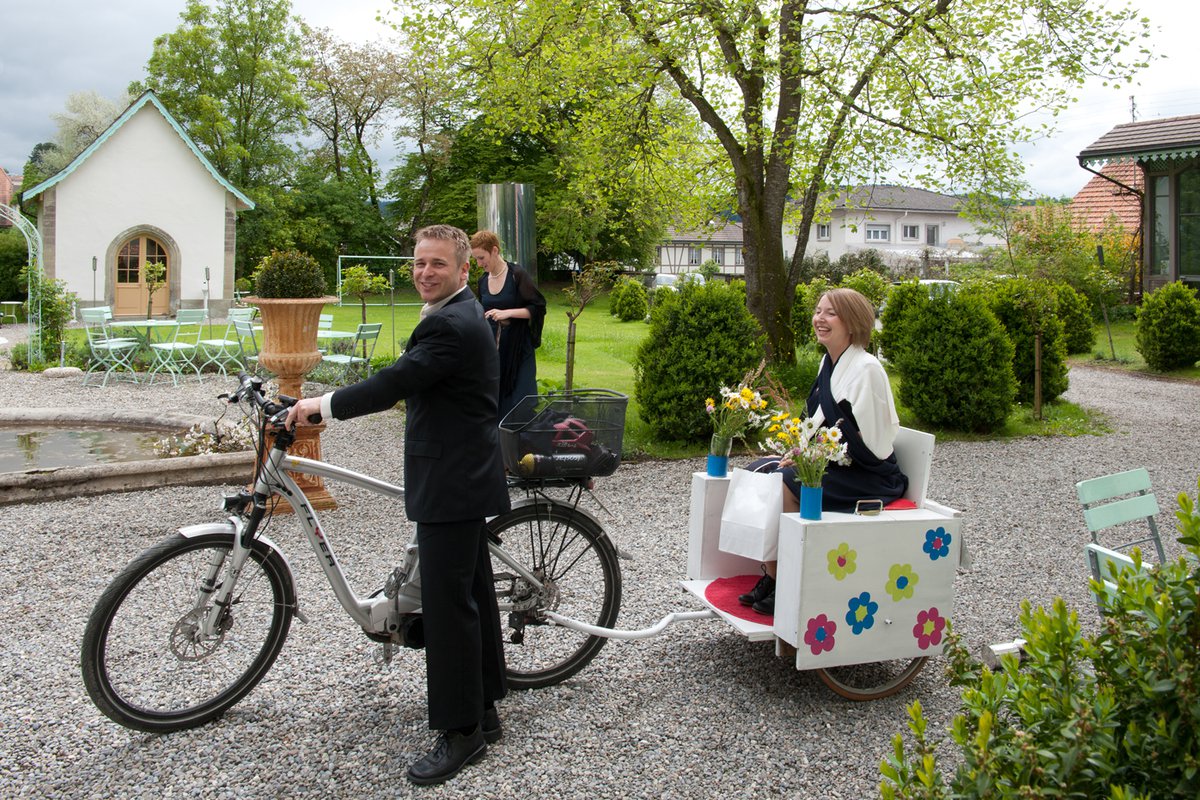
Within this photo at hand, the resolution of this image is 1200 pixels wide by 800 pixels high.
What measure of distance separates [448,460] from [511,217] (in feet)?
28.4

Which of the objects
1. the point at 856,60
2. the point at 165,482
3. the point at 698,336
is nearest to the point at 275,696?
the point at 165,482

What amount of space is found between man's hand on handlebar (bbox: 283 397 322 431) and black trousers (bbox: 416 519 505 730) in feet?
1.75

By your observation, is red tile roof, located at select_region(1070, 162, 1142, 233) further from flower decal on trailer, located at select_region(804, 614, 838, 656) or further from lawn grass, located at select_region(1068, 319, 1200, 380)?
flower decal on trailer, located at select_region(804, 614, 838, 656)

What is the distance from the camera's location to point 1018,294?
1220 centimetres

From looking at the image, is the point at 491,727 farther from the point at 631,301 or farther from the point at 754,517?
the point at 631,301

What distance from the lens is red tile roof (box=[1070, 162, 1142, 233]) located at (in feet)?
92.6

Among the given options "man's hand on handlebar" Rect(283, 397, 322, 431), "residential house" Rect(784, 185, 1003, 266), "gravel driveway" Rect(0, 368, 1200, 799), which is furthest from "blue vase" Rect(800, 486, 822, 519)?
"residential house" Rect(784, 185, 1003, 266)

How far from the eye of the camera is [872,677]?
14.4ft

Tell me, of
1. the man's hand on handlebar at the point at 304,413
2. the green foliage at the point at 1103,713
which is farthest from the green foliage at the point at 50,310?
the green foliage at the point at 1103,713

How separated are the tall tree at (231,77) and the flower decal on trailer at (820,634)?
40491mm

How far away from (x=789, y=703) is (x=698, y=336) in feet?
20.5

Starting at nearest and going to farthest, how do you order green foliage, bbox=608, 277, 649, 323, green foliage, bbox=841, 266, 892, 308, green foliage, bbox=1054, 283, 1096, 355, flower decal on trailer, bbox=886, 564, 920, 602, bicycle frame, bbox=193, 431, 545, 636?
bicycle frame, bbox=193, 431, 545, 636
flower decal on trailer, bbox=886, 564, 920, 602
green foliage, bbox=1054, 283, 1096, 355
green foliage, bbox=841, 266, 892, 308
green foliage, bbox=608, 277, 649, 323

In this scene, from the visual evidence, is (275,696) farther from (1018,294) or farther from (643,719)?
(1018,294)

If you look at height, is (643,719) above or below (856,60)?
below
